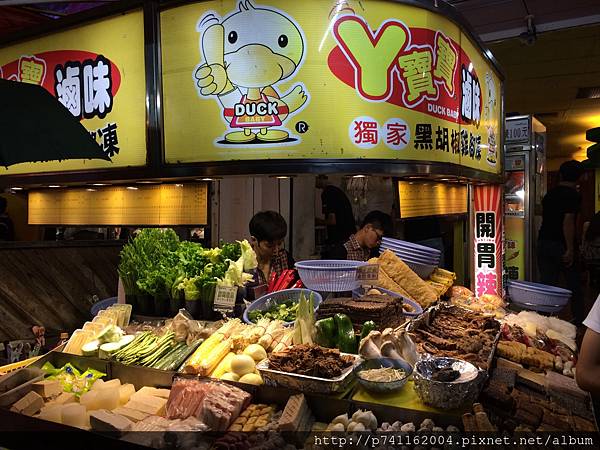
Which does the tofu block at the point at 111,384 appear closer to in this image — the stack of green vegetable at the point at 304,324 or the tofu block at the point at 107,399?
the tofu block at the point at 107,399

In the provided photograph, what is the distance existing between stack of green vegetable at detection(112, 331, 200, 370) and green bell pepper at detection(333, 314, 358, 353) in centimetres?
104

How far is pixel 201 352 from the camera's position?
327 centimetres

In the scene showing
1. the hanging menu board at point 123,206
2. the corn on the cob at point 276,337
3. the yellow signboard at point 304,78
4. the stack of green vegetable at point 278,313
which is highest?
the yellow signboard at point 304,78

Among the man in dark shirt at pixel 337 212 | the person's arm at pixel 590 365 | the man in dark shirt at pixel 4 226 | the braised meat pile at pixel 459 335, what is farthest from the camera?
the man in dark shirt at pixel 337 212

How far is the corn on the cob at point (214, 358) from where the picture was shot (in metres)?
3.07

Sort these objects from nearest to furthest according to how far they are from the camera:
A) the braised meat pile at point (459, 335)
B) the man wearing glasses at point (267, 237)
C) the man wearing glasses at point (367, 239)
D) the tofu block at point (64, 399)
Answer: the tofu block at point (64, 399) → the braised meat pile at point (459, 335) → the man wearing glasses at point (267, 237) → the man wearing glasses at point (367, 239)

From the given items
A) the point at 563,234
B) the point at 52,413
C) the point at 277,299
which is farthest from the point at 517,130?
the point at 52,413

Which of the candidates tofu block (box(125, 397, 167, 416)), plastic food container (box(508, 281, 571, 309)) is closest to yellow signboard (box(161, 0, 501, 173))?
tofu block (box(125, 397, 167, 416))

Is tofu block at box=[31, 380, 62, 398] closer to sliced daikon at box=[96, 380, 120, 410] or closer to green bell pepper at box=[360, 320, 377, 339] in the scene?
sliced daikon at box=[96, 380, 120, 410]

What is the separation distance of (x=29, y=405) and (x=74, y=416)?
371mm

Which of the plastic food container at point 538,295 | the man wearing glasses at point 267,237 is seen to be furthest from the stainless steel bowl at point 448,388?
the plastic food container at point 538,295

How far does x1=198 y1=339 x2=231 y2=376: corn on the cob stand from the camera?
3.07m

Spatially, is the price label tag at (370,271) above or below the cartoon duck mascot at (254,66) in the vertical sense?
below

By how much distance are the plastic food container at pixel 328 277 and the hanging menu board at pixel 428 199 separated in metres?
0.85
